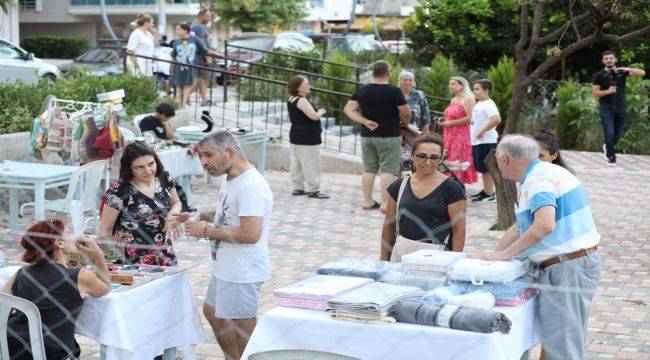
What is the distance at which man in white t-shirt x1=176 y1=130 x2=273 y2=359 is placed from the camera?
4805mm

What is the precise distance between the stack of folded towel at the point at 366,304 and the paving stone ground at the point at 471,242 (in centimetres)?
200

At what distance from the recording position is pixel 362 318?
12.5 feet

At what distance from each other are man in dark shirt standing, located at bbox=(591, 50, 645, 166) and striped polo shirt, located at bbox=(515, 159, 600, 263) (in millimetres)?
9142

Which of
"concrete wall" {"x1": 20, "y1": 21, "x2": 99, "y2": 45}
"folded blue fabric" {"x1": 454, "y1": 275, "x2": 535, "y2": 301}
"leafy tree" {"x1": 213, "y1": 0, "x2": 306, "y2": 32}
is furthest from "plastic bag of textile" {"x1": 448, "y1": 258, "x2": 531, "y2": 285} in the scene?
"concrete wall" {"x1": 20, "y1": 21, "x2": 99, "y2": 45}

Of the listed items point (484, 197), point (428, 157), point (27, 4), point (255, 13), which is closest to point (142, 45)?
point (484, 197)

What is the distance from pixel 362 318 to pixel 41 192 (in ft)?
15.8

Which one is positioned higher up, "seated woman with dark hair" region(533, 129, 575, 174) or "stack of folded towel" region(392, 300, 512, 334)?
"seated woman with dark hair" region(533, 129, 575, 174)

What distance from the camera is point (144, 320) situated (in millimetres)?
4824

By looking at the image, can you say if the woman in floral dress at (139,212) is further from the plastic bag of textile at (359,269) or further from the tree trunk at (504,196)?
the tree trunk at (504,196)

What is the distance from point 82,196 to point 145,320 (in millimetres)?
3737

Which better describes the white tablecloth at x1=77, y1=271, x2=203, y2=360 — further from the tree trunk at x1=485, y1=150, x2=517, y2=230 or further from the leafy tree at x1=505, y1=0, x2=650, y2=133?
the tree trunk at x1=485, y1=150, x2=517, y2=230

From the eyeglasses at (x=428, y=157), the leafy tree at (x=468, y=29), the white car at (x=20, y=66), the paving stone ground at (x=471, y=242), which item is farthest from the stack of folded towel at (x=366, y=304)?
the leafy tree at (x=468, y=29)

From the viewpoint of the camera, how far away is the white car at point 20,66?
1842 centimetres

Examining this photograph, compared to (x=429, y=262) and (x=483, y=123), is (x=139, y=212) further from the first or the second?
(x=483, y=123)
